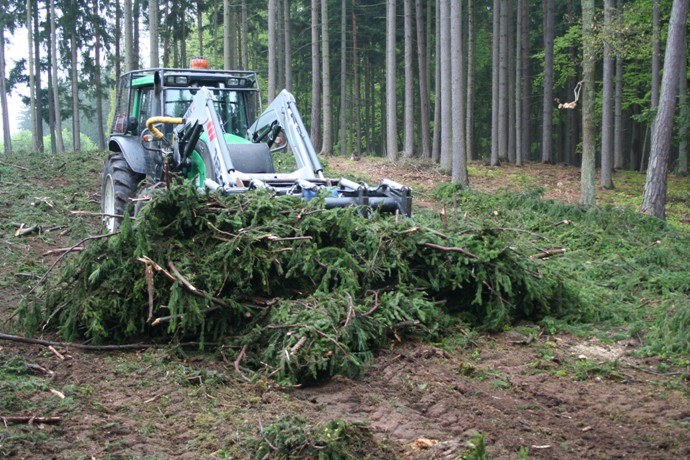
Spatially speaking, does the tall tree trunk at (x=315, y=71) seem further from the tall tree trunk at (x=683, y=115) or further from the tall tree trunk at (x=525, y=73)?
the tall tree trunk at (x=683, y=115)

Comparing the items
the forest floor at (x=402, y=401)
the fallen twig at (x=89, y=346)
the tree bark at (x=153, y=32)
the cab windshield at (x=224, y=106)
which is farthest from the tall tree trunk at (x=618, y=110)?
the fallen twig at (x=89, y=346)

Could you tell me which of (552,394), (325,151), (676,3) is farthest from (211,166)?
(325,151)

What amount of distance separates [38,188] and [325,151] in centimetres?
1319

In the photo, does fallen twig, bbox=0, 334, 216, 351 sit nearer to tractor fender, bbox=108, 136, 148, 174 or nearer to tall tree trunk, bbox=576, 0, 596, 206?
tractor fender, bbox=108, 136, 148, 174

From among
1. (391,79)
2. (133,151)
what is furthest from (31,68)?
(133,151)

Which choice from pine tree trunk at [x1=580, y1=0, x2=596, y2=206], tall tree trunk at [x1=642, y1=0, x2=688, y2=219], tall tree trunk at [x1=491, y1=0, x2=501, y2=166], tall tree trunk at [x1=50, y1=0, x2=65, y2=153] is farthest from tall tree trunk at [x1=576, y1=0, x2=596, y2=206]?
tall tree trunk at [x1=50, y1=0, x2=65, y2=153]

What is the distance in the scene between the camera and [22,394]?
17.2ft

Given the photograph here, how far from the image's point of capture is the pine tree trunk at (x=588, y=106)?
16375 millimetres

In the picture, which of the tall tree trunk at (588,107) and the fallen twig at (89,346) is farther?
the tall tree trunk at (588,107)

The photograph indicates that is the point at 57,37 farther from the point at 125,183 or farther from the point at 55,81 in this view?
the point at 125,183

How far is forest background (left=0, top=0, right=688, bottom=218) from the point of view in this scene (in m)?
20.4

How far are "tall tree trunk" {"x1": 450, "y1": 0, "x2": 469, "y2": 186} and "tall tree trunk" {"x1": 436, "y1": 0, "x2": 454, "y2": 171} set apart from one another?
4.92 ft

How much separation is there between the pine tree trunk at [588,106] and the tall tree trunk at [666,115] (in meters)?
1.86

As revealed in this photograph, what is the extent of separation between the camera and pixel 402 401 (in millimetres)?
5562
